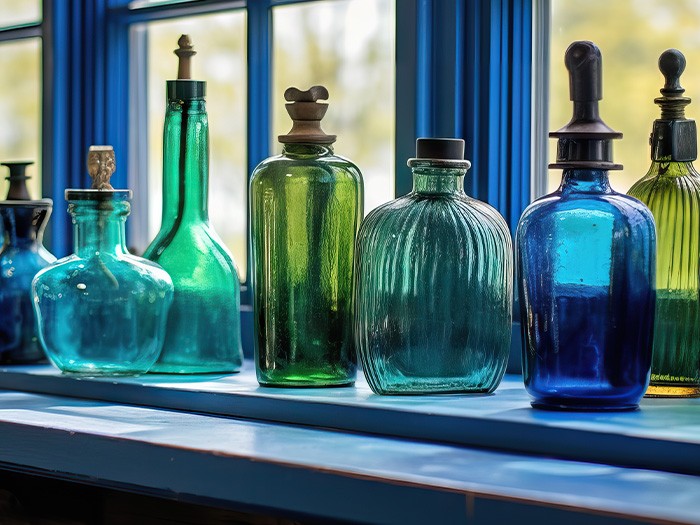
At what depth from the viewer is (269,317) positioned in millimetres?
1272

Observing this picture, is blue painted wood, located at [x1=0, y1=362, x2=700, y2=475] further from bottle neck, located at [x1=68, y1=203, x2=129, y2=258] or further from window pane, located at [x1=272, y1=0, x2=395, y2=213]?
window pane, located at [x1=272, y1=0, x2=395, y2=213]

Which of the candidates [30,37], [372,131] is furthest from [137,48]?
[372,131]

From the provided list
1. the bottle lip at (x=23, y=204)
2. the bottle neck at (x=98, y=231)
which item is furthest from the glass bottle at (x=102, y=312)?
the bottle lip at (x=23, y=204)

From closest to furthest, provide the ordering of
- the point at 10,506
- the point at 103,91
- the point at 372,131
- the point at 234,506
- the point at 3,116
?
the point at 234,506, the point at 10,506, the point at 372,131, the point at 103,91, the point at 3,116

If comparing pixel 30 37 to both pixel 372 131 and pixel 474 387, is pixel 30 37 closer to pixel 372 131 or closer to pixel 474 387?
pixel 372 131

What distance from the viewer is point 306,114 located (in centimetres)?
129

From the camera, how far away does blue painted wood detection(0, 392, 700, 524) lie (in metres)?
0.79

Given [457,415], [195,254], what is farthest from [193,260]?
[457,415]

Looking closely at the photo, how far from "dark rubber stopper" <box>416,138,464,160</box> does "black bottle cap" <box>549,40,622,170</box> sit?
0.13m

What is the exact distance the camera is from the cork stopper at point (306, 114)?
1281 mm

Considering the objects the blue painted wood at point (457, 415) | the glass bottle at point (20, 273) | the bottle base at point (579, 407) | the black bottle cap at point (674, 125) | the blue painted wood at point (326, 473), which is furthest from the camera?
the glass bottle at point (20, 273)

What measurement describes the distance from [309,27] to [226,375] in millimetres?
552

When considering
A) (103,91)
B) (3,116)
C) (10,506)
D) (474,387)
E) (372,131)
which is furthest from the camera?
(3,116)

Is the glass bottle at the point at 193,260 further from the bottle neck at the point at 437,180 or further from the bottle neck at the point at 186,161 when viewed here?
the bottle neck at the point at 437,180
